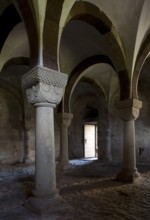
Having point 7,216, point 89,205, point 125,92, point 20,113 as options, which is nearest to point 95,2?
point 125,92

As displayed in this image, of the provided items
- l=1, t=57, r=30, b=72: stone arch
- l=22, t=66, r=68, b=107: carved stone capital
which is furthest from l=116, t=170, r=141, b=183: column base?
l=1, t=57, r=30, b=72: stone arch

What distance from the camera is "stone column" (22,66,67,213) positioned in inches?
132

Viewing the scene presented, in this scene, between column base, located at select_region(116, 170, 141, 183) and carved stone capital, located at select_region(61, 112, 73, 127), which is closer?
column base, located at select_region(116, 170, 141, 183)

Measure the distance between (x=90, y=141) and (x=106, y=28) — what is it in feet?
30.7

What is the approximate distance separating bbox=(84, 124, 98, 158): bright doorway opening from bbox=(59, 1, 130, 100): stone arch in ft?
24.7

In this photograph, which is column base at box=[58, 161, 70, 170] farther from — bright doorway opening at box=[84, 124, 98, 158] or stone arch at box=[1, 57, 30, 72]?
bright doorway opening at box=[84, 124, 98, 158]

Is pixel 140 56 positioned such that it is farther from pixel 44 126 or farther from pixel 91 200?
pixel 91 200

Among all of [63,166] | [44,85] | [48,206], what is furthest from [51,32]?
[63,166]

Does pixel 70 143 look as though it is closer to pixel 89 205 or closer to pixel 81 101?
pixel 81 101

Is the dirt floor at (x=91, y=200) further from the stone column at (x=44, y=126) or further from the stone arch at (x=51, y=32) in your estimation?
the stone arch at (x=51, y=32)

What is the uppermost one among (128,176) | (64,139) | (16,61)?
(16,61)

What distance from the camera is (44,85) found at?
340cm

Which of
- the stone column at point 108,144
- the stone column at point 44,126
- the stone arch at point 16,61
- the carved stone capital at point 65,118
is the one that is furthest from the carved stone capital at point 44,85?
the stone column at point 108,144

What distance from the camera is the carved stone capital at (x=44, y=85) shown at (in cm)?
336
